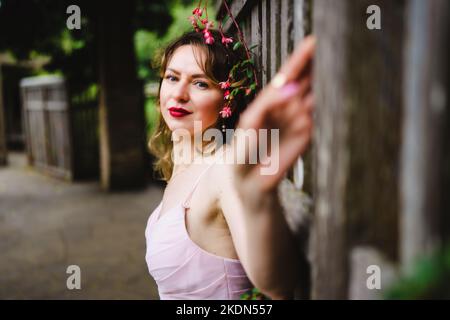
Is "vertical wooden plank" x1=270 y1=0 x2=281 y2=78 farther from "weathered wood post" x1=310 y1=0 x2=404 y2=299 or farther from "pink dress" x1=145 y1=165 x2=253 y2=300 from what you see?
"weathered wood post" x1=310 y1=0 x2=404 y2=299

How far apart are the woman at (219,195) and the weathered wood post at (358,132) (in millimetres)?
60

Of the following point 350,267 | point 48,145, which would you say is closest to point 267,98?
point 350,267

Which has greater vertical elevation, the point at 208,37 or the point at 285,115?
the point at 208,37

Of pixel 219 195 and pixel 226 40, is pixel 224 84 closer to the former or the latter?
pixel 226 40

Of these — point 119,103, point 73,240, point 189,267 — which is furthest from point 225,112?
point 119,103

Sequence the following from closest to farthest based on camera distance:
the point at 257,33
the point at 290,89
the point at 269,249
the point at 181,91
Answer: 1. the point at 290,89
2. the point at 269,249
3. the point at 181,91
4. the point at 257,33

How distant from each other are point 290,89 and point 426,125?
0.87ft

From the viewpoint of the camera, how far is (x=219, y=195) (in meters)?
1.24

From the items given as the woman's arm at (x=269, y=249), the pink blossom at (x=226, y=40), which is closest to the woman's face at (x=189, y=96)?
the pink blossom at (x=226, y=40)

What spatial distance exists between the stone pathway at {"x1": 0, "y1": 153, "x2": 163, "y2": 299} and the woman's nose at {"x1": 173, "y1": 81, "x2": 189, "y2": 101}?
2.12 meters

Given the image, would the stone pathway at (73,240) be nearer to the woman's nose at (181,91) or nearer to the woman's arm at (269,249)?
the woman's nose at (181,91)

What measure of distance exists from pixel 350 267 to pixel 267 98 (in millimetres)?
303
